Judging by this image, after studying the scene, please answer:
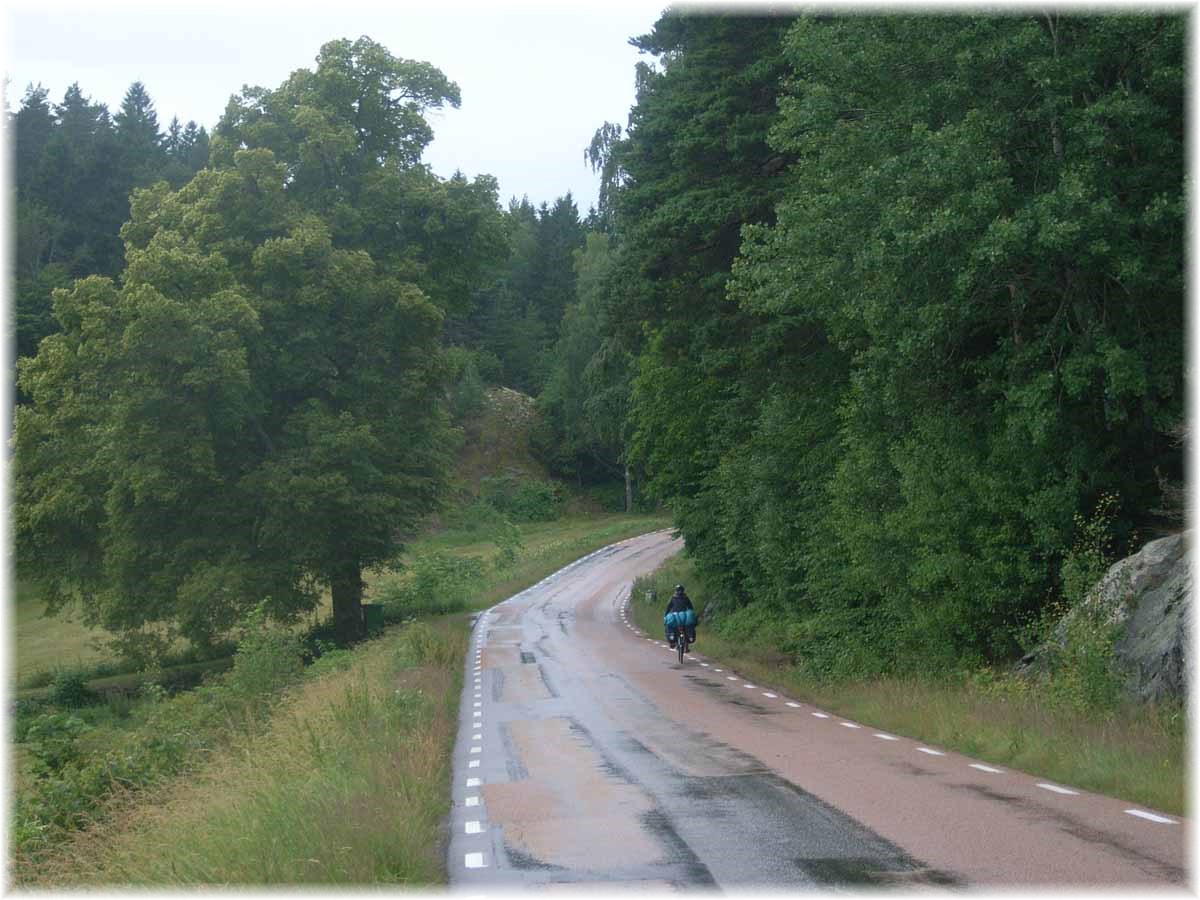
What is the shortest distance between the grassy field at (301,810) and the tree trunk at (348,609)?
1852 centimetres

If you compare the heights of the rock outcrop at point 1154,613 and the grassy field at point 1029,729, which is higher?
the rock outcrop at point 1154,613

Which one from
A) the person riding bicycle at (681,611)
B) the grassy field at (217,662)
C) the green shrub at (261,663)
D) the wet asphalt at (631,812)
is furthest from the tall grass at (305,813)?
the grassy field at (217,662)

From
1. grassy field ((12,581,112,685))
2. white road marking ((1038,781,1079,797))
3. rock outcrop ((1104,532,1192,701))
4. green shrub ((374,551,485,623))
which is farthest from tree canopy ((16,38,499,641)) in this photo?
white road marking ((1038,781,1079,797))

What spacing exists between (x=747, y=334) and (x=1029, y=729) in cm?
1849

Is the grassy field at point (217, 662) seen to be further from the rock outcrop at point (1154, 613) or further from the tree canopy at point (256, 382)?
the rock outcrop at point (1154, 613)

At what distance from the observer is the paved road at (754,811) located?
27.9 ft

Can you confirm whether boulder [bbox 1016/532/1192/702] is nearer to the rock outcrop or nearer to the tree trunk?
the rock outcrop

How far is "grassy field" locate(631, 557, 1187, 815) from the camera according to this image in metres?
11.4

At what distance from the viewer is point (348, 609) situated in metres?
42.0

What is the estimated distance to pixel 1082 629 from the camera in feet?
49.4

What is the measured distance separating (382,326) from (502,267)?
7.50 meters

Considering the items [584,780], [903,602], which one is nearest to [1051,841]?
[584,780]

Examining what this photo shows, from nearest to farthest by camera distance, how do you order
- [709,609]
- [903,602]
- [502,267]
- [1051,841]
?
1. [1051,841]
2. [903,602]
3. [709,609]
4. [502,267]

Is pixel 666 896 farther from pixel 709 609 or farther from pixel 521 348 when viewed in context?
pixel 521 348
